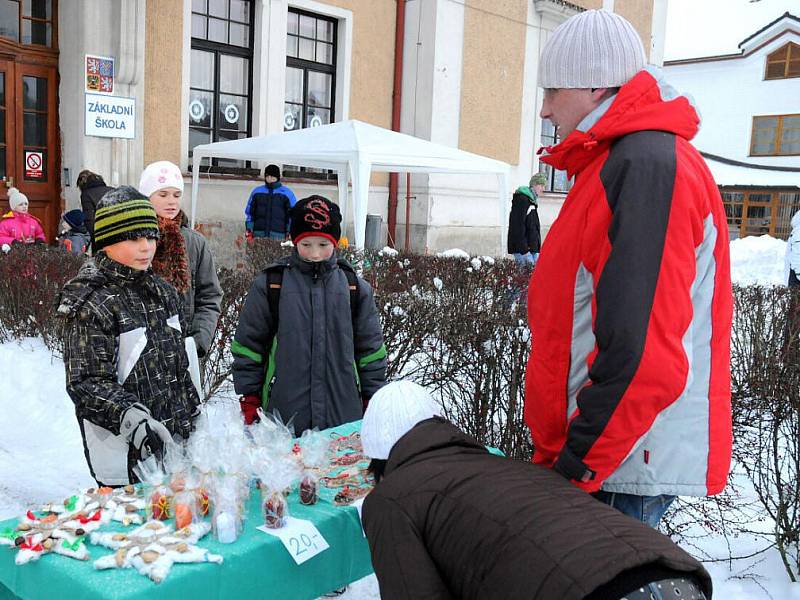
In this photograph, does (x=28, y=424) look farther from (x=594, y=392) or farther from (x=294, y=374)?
(x=594, y=392)

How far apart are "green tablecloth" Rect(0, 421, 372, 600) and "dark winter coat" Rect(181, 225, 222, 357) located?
64.8 inches

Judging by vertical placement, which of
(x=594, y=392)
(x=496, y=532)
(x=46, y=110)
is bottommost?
(x=496, y=532)

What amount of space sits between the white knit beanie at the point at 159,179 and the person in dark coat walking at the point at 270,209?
7490mm

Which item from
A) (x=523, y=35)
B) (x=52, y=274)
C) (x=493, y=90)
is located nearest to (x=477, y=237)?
(x=493, y=90)

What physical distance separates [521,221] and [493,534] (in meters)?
9.71

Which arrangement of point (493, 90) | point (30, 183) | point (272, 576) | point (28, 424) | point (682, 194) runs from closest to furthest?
point (682, 194) → point (272, 576) → point (28, 424) → point (30, 183) → point (493, 90)

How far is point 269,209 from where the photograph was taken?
11289mm

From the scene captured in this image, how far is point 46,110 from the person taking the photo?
1106 centimetres

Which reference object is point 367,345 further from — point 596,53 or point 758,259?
point 758,259

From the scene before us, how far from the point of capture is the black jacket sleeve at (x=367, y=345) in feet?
11.6

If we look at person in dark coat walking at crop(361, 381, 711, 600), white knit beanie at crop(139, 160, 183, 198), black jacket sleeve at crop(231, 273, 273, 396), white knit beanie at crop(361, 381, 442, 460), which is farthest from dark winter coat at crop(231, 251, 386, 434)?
person in dark coat walking at crop(361, 381, 711, 600)

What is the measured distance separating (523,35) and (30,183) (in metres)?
10.3

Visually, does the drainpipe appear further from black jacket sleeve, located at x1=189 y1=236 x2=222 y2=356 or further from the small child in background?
black jacket sleeve, located at x1=189 y1=236 x2=222 y2=356

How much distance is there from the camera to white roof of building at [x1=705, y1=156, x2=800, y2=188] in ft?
101
